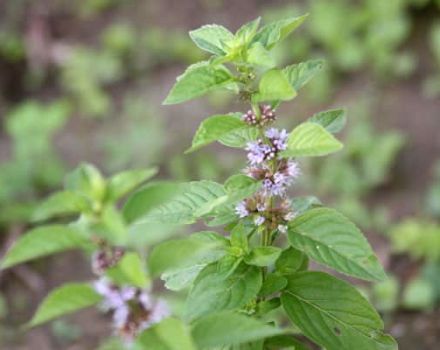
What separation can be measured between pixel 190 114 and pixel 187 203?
2860 mm

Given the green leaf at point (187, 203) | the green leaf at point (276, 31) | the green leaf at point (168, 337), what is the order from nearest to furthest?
the green leaf at point (168, 337) < the green leaf at point (276, 31) < the green leaf at point (187, 203)

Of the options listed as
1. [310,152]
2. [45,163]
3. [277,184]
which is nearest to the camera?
[310,152]

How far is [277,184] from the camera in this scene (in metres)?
1.61

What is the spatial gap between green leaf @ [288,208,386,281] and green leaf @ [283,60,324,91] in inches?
10.0

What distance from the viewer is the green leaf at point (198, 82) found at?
4.90ft

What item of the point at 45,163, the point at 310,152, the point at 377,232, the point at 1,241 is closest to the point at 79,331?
the point at 1,241

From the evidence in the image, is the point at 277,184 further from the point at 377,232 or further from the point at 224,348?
the point at 377,232

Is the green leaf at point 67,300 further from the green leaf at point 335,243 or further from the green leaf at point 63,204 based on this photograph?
the green leaf at point 335,243

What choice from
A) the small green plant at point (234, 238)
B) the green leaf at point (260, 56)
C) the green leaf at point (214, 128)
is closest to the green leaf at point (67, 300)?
the small green plant at point (234, 238)

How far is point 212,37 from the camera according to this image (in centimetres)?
169

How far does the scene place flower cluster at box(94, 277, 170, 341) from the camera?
164 centimetres

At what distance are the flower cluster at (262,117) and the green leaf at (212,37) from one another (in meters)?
0.14

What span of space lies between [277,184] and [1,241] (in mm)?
2503

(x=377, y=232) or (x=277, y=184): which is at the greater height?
(x=277, y=184)
